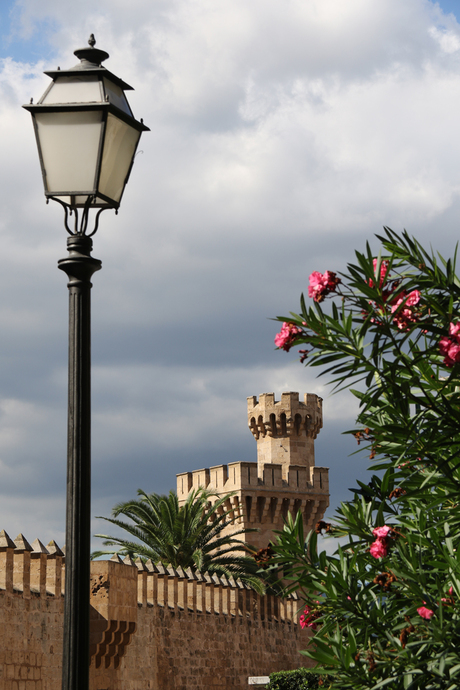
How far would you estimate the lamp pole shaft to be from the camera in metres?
3.46

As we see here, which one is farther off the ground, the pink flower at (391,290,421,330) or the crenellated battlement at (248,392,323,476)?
the crenellated battlement at (248,392,323,476)

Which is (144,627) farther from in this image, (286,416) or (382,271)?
(286,416)

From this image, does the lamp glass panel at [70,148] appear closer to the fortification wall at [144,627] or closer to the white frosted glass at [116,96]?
the white frosted glass at [116,96]

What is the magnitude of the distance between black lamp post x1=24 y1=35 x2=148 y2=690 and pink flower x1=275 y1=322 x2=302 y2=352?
5.61 feet

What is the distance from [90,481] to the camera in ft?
12.1

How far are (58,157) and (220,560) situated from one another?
79.8 ft

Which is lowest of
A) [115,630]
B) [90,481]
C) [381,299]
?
[115,630]

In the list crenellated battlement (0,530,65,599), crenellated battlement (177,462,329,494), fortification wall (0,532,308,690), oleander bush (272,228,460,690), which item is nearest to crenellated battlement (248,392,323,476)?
crenellated battlement (177,462,329,494)

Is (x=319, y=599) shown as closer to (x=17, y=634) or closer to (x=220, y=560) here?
(x=17, y=634)

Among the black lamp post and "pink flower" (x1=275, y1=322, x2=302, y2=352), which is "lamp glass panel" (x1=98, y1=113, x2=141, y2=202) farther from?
"pink flower" (x1=275, y1=322, x2=302, y2=352)

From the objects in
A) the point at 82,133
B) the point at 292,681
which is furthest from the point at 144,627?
the point at 82,133

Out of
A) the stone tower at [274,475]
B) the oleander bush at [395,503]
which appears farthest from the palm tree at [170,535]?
the oleander bush at [395,503]

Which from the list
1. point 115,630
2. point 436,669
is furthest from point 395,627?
point 115,630

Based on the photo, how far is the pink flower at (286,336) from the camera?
5.44m
